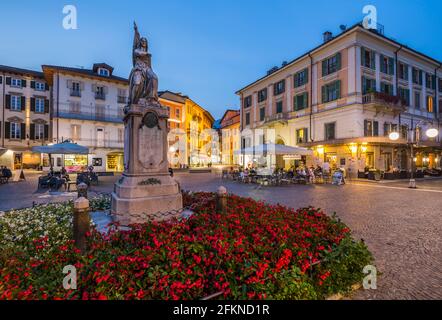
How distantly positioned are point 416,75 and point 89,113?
42133 millimetres

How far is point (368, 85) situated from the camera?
2164 cm

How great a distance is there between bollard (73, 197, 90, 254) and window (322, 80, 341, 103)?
2431cm

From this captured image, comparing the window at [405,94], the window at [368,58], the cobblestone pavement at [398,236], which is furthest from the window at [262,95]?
the cobblestone pavement at [398,236]

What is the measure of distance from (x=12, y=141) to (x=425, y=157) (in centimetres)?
5483

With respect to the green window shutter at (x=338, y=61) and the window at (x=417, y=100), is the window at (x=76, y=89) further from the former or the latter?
the window at (x=417, y=100)

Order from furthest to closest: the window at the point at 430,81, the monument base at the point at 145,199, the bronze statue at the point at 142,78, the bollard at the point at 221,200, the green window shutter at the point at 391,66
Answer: the window at the point at 430,81
the green window shutter at the point at 391,66
the bronze statue at the point at 142,78
the bollard at the point at 221,200
the monument base at the point at 145,199

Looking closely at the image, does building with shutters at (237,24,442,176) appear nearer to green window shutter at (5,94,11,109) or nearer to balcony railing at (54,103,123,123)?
balcony railing at (54,103,123,123)

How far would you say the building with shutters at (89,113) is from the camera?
2947cm

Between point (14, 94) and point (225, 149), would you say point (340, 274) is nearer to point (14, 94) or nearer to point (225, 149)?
point (14, 94)

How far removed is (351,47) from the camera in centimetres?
2084

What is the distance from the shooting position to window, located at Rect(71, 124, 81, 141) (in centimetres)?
3022

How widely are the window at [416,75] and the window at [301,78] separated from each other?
40.1 ft

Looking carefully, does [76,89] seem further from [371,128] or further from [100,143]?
[371,128]
